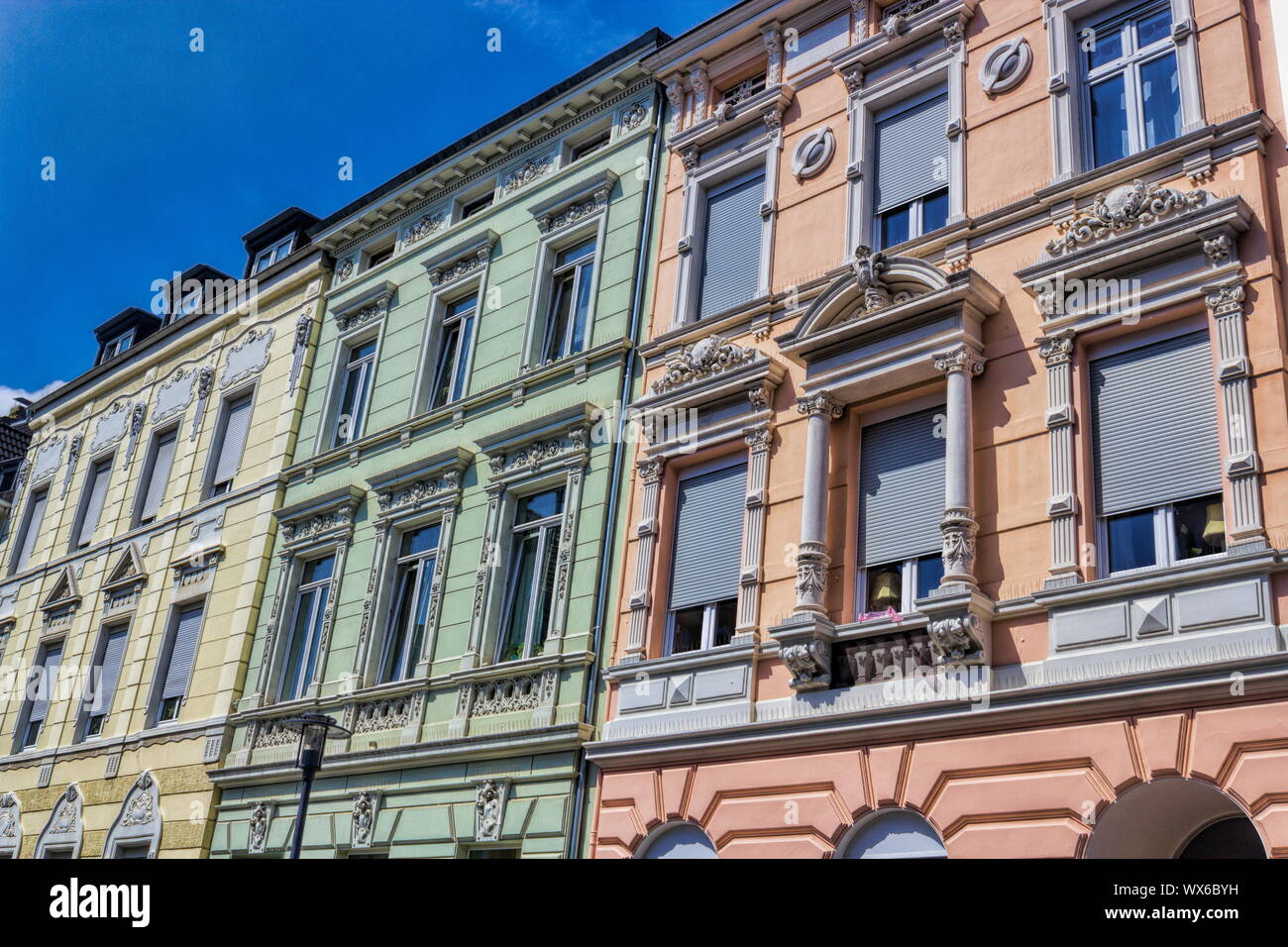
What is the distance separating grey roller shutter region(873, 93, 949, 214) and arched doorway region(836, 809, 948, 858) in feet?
22.2

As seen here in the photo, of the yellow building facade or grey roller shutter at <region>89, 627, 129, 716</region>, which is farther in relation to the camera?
grey roller shutter at <region>89, 627, 129, 716</region>

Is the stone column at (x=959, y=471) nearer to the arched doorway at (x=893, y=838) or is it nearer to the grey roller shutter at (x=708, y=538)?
the arched doorway at (x=893, y=838)

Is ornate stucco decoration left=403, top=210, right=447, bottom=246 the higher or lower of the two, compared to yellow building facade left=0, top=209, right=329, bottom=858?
higher

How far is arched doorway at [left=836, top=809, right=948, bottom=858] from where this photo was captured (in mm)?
10703

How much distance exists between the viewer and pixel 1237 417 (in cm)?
988

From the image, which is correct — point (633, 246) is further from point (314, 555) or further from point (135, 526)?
point (135, 526)

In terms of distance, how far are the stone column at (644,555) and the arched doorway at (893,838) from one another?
11.0 ft

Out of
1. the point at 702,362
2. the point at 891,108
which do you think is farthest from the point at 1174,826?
the point at 891,108

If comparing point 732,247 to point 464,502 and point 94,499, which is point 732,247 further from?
point 94,499

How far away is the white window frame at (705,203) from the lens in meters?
15.1

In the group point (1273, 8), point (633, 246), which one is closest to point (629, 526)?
point (633, 246)

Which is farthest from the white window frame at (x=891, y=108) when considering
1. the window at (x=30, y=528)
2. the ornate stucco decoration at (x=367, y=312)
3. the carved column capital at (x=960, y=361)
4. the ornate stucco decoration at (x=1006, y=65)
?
the window at (x=30, y=528)

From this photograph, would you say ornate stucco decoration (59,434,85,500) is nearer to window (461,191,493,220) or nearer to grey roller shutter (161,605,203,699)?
grey roller shutter (161,605,203,699)

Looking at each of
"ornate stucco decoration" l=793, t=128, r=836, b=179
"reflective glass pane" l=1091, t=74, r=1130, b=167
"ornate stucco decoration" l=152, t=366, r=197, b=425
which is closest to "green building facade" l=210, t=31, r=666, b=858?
"ornate stucco decoration" l=793, t=128, r=836, b=179
